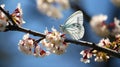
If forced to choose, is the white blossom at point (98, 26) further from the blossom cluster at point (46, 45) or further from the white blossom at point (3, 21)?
the white blossom at point (3, 21)

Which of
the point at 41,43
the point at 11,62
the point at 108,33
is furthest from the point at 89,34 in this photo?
the point at 41,43

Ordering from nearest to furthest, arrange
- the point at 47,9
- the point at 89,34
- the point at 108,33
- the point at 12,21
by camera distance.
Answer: the point at 12,21
the point at 108,33
the point at 47,9
the point at 89,34

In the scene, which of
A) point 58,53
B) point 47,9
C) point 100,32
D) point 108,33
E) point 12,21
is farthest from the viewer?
point 47,9

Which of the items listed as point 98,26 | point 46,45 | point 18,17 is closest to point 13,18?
point 18,17

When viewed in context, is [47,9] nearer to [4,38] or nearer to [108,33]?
[108,33]

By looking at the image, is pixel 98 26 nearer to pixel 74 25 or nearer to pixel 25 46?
pixel 25 46

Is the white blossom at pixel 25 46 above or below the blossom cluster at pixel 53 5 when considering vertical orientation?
below

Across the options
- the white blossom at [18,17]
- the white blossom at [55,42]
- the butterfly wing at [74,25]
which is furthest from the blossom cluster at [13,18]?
the butterfly wing at [74,25]
